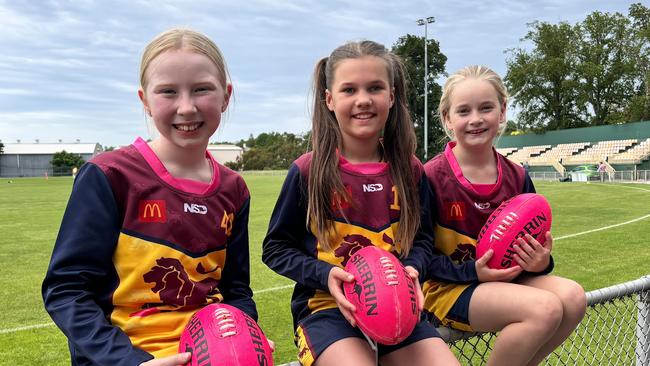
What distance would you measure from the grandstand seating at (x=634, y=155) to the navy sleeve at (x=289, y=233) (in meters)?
44.0

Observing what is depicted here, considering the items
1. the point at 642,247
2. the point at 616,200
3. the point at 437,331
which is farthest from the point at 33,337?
the point at 616,200

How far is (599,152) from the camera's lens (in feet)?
154

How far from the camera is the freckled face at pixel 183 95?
86.9 inches

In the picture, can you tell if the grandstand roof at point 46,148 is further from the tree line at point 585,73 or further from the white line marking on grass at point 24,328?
the white line marking on grass at point 24,328

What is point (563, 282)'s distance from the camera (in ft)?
9.38

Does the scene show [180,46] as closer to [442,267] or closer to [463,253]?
[442,267]

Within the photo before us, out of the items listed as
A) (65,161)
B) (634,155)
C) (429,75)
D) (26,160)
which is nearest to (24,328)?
(429,75)

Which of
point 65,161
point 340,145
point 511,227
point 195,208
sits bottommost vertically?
point 65,161

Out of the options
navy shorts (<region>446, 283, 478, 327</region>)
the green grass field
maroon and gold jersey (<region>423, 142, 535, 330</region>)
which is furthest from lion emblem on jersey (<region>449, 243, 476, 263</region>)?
the green grass field

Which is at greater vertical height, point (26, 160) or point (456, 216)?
point (456, 216)

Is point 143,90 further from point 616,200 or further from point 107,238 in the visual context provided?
point 616,200

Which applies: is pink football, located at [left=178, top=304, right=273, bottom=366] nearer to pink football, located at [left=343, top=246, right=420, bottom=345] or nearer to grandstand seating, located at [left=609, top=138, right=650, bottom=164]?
pink football, located at [left=343, top=246, right=420, bottom=345]

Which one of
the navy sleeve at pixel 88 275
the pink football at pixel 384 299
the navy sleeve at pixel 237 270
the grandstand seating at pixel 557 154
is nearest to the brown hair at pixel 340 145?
the navy sleeve at pixel 237 270

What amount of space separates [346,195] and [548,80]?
211ft
